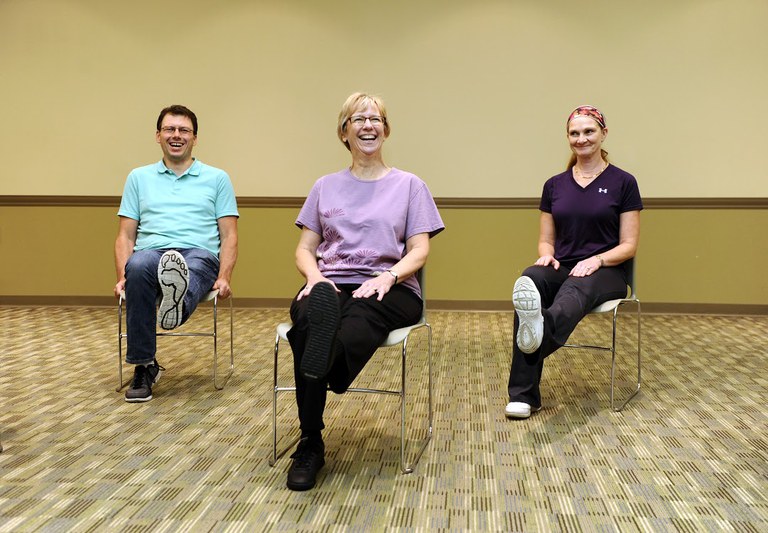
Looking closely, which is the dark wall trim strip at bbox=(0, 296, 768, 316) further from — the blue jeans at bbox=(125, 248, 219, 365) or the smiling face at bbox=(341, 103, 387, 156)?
the smiling face at bbox=(341, 103, 387, 156)

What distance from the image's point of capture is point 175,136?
11.0 ft

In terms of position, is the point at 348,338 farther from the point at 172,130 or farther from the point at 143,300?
the point at 172,130

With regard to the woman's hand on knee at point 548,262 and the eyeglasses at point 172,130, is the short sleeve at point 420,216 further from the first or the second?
the eyeglasses at point 172,130

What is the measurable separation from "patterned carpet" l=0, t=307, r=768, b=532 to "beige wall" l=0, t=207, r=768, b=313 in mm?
1486

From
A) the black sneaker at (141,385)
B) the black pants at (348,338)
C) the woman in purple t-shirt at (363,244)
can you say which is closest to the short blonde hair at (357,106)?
the woman in purple t-shirt at (363,244)

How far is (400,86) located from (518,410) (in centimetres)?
318

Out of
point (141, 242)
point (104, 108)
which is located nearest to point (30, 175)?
point (104, 108)

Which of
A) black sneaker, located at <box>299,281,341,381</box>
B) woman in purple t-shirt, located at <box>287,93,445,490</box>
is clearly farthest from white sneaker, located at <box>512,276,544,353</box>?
black sneaker, located at <box>299,281,341,381</box>

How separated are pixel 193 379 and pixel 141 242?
65 cm

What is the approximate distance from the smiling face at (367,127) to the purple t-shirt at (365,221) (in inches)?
4.5

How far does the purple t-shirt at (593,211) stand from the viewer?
122 inches

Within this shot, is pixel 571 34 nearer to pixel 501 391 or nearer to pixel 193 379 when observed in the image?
pixel 501 391

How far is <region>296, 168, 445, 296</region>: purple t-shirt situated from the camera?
8.08ft

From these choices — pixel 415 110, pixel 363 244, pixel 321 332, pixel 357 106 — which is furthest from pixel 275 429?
pixel 415 110
